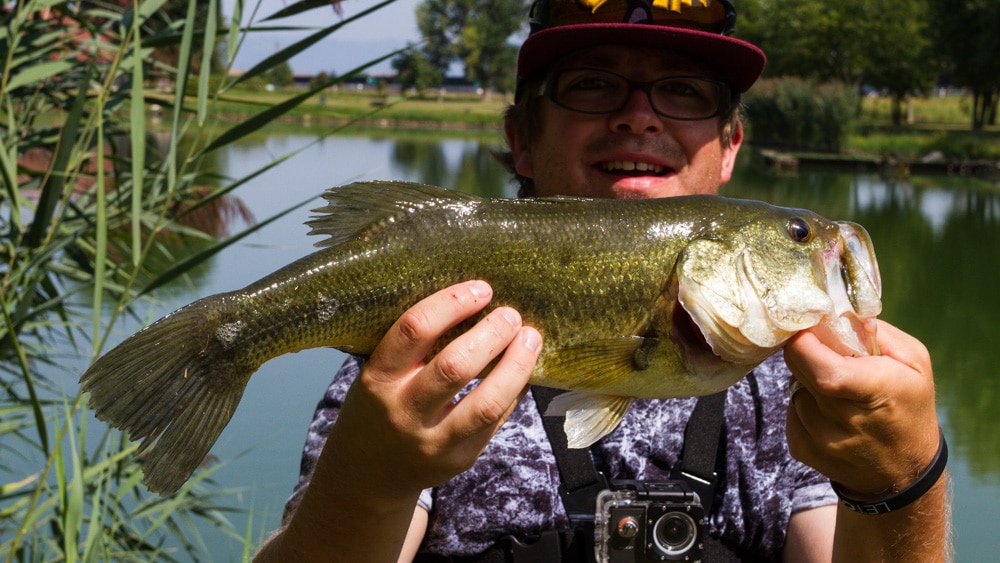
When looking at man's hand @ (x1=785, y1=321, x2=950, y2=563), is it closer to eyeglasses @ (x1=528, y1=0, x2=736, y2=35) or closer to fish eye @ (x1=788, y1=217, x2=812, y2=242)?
fish eye @ (x1=788, y1=217, x2=812, y2=242)

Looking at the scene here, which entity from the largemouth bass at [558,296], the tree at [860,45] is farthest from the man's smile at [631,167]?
the tree at [860,45]

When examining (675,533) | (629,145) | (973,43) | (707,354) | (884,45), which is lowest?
(884,45)

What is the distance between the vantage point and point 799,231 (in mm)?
2035

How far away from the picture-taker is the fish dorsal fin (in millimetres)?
1980

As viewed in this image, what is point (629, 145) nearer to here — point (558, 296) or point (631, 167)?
point (631, 167)

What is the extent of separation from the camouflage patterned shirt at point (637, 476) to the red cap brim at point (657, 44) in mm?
945

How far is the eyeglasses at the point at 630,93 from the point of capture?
2.75 metres

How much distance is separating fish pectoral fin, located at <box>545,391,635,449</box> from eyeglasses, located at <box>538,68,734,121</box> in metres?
1.00

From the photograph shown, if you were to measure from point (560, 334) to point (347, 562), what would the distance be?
28.0 inches

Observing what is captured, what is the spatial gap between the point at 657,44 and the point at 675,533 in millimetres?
1336

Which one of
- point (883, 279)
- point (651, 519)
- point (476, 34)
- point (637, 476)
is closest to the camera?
point (651, 519)

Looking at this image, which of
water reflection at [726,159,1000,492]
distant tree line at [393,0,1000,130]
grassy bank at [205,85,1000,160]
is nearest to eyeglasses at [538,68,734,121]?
water reflection at [726,159,1000,492]

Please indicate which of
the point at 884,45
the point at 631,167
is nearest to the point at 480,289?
the point at 631,167

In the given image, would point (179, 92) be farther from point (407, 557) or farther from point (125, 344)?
point (407, 557)
